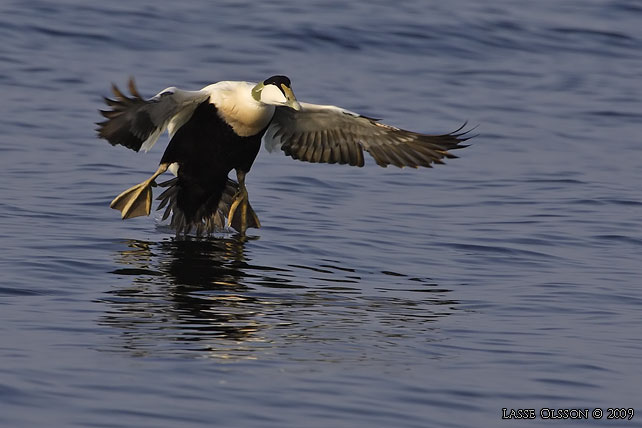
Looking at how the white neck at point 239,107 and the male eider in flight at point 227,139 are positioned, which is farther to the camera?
the white neck at point 239,107

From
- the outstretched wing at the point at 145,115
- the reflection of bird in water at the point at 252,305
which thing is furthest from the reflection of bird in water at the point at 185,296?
the outstretched wing at the point at 145,115

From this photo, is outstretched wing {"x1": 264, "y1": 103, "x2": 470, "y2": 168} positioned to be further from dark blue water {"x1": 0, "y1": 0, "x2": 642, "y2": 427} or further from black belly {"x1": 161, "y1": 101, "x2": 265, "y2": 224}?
dark blue water {"x1": 0, "y1": 0, "x2": 642, "y2": 427}

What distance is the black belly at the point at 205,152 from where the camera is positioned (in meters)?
8.18

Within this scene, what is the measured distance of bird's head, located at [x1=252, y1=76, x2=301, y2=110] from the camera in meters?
7.79

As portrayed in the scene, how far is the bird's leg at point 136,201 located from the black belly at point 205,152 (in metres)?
0.16

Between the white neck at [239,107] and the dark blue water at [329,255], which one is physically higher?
the white neck at [239,107]

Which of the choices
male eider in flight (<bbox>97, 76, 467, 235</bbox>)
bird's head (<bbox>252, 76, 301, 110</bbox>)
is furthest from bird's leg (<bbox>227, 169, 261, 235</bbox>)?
bird's head (<bbox>252, 76, 301, 110</bbox>)

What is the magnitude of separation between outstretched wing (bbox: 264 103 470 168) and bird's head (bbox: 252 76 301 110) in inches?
16.7

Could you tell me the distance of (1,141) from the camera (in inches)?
424

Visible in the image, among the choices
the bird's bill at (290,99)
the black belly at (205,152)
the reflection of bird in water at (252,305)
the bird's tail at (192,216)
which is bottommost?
the reflection of bird in water at (252,305)

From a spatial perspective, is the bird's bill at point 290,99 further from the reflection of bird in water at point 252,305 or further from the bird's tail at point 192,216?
the bird's tail at point 192,216

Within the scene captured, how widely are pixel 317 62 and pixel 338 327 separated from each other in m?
9.91

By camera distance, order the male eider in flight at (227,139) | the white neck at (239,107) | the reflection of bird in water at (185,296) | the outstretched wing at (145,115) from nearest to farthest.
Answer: the reflection of bird in water at (185,296) < the outstretched wing at (145,115) < the male eider in flight at (227,139) < the white neck at (239,107)

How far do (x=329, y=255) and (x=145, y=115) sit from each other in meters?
1.43
